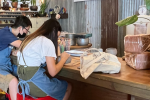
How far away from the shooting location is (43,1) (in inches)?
245

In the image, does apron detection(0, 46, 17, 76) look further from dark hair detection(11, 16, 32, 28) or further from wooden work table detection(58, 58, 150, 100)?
wooden work table detection(58, 58, 150, 100)

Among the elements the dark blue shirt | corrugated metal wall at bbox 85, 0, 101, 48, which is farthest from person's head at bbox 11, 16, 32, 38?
corrugated metal wall at bbox 85, 0, 101, 48

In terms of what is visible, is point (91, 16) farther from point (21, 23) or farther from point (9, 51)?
point (9, 51)

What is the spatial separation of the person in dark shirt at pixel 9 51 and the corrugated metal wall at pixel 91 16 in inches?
92.8

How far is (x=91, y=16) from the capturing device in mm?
4750

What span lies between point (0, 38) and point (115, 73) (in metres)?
1.55

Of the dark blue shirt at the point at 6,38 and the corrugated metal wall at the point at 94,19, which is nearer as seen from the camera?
the dark blue shirt at the point at 6,38

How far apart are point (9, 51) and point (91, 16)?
9.40 ft

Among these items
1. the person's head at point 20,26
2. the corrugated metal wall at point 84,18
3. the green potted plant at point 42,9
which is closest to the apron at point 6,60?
the person's head at point 20,26

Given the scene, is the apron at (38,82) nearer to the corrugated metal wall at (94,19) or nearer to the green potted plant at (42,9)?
the corrugated metal wall at (94,19)

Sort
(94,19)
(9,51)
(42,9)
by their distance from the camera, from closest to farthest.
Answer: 1. (9,51)
2. (94,19)
3. (42,9)

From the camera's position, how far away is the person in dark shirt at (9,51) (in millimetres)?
1997

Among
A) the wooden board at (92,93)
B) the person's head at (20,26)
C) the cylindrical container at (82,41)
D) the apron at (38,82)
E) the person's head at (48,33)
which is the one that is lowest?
the wooden board at (92,93)

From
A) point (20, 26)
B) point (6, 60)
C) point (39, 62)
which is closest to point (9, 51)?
point (6, 60)
